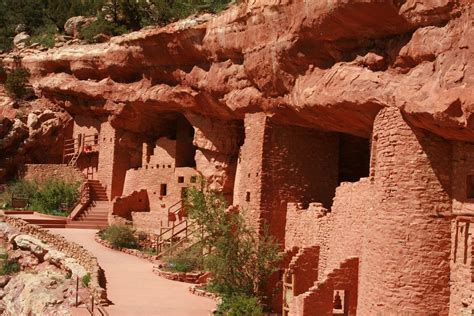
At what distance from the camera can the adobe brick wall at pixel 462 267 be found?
1274 centimetres

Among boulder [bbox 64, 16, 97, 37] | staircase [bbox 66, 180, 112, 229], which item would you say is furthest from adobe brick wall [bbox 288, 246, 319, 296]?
boulder [bbox 64, 16, 97, 37]

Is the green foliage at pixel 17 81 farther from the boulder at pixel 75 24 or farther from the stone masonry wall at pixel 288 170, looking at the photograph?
the stone masonry wall at pixel 288 170

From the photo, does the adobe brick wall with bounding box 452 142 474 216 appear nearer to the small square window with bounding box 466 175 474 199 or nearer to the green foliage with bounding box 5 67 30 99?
the small square window with bounding box 466 175 474 199

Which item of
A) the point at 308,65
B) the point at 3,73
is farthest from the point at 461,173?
the point at 3,73

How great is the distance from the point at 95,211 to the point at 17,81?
26.9ft

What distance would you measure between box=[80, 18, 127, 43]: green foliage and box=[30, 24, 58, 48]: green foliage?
8.64 ft

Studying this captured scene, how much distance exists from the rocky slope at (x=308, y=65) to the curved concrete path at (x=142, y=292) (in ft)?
17.5

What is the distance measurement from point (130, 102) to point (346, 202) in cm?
1391

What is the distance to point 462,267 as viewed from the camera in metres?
13.0

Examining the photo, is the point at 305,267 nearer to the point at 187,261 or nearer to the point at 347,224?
the point at 347,224

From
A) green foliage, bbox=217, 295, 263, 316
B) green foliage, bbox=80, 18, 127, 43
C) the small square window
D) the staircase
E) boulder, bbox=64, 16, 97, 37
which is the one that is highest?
boulder, bbox=64, 16, 97, 37

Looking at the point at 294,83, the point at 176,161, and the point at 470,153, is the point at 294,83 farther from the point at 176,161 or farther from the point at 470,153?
the point at 176,161

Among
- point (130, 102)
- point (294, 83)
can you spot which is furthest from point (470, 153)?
point (130, 102)

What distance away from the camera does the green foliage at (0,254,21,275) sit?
25.8 m
